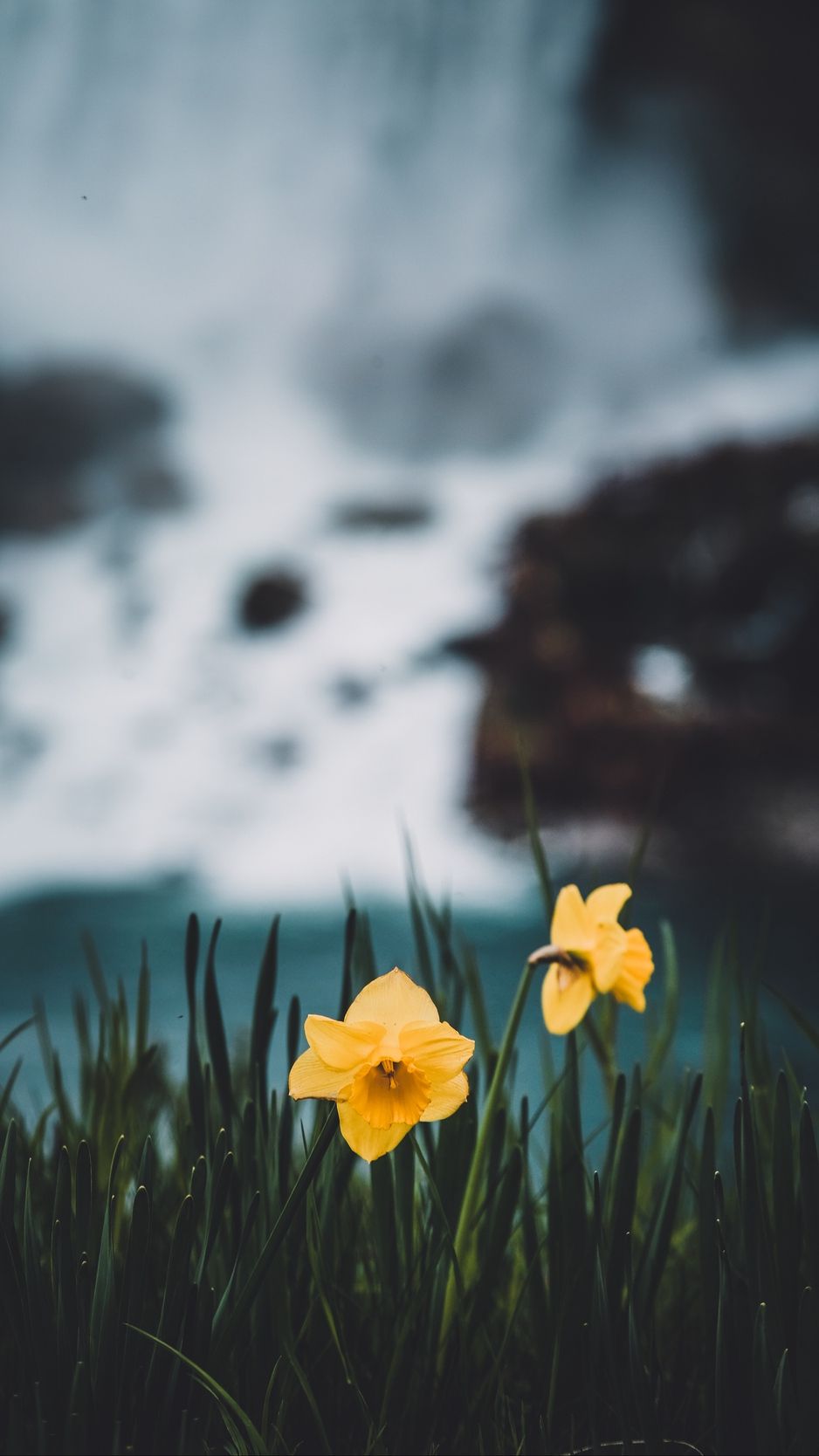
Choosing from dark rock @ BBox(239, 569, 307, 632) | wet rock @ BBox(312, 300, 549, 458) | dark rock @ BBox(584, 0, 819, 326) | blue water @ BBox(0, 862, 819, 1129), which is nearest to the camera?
blue water @ BBox(0, 862, 819, 1129)

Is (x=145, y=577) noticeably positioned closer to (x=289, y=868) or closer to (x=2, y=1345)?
(x=289, y=868)

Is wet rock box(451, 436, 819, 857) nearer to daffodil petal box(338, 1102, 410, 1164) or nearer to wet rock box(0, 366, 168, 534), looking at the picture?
wet rock box(0, 366, 168, 534)

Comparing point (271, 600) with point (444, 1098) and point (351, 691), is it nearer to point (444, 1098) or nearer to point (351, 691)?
point (351, 691)

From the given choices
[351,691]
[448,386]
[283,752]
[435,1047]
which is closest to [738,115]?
[448,386]

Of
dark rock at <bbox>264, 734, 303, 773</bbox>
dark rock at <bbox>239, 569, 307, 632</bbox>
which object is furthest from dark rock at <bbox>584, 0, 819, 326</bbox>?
dark rock at <bbox>264, 734, 303, 773</bbox>

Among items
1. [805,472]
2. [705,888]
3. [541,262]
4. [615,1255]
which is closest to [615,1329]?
[615,1255]

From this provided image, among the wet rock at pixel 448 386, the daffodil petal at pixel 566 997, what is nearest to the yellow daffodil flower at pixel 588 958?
the daffodil petal at pixel 566 997

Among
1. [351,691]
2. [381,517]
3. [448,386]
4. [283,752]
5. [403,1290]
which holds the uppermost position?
[448,386]

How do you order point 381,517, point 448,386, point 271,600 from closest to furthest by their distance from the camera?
point 271,600 < point 381,517 < point 448,386
